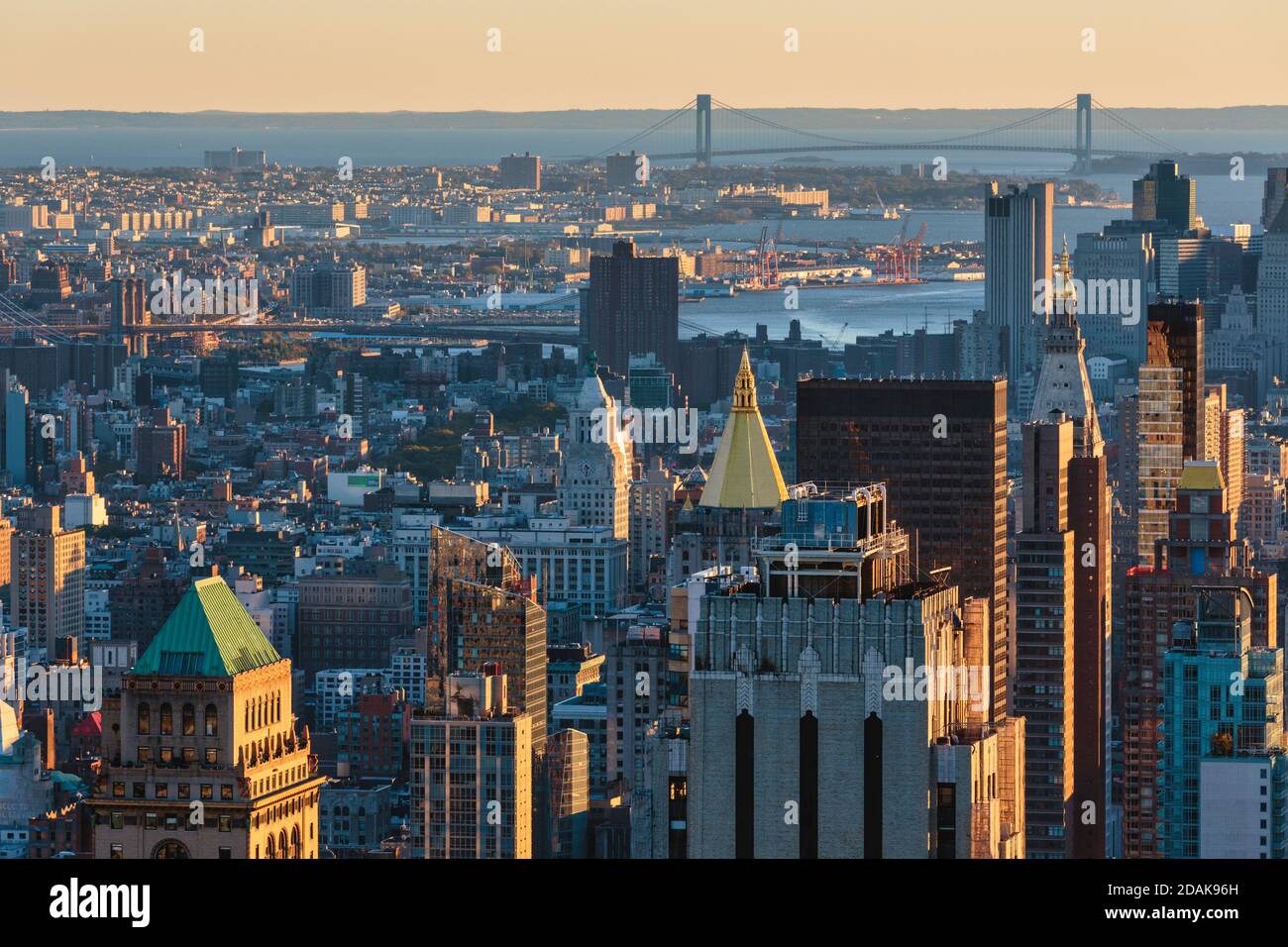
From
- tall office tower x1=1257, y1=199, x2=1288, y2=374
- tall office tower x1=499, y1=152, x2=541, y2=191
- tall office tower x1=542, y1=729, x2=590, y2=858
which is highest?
tall office tower x1=499, y1=152, x2=541, y2=191

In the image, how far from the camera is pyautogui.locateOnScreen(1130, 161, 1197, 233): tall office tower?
133 feet

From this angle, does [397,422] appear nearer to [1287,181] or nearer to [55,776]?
[1287,181]

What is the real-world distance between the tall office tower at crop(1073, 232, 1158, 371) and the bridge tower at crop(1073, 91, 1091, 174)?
186cm

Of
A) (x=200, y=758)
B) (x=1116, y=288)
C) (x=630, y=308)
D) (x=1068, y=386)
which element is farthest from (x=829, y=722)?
(x=630, y=308)

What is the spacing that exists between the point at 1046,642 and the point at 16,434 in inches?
970

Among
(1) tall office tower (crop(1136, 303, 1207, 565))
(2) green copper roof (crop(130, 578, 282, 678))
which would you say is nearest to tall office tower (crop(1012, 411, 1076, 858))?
(1) tall office tower (crop(1136, 303, 1207, 565))

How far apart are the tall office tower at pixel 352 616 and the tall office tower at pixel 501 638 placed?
205 inches

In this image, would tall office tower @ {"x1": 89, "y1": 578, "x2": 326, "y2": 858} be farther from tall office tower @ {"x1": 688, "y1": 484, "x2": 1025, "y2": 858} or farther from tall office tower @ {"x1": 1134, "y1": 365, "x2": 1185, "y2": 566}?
tall office tower @ {"x1": 1134, "y1": 365, "x2": 1185, "y2": 566}

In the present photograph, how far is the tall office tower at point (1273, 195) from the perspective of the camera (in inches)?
1502

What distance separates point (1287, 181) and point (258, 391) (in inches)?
827

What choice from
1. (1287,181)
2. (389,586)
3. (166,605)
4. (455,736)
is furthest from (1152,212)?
(455,736)

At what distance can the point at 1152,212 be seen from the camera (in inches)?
1614

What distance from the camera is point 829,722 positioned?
9.27m
